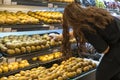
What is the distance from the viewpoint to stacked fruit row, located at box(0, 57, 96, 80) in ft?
9.79

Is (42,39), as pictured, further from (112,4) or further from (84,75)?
(112,4)

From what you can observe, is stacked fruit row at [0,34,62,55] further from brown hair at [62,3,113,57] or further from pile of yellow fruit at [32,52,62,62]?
brown hair at [62,3,113,57]

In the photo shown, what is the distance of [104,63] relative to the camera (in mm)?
2406

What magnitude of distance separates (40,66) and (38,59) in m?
0.17

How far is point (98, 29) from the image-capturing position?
219cm

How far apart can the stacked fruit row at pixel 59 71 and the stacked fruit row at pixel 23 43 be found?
0.97ft

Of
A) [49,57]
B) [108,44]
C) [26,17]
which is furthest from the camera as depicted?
[49,57]

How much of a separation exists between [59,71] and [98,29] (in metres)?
1.25

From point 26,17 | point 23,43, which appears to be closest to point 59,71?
point 23,43

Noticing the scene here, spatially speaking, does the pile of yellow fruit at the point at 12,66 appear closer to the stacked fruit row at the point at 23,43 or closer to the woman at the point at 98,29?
the stacked fruit row at the point at 23,43

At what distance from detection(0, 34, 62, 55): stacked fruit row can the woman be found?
964mm

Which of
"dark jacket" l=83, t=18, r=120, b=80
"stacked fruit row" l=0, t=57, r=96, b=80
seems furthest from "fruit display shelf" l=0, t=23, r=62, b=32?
"dark jacket" l=83, t=18, r=120, b=80

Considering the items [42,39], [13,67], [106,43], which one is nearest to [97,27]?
[106,43]

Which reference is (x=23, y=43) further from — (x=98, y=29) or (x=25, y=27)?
(x=98, y=29)
